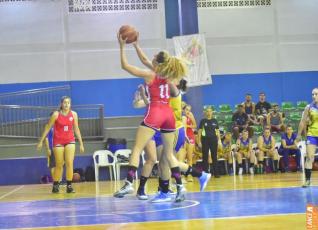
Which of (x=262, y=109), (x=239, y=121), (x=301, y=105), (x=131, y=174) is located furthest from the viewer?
(x=301, y=105)

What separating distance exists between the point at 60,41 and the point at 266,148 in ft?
28.7

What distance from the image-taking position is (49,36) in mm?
19859

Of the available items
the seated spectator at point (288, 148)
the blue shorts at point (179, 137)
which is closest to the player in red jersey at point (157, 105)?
the blue shorts at point (179, 137)

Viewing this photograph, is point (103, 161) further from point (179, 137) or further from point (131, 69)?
point (131, 69)

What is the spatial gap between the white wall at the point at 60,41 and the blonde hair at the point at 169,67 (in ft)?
43.4

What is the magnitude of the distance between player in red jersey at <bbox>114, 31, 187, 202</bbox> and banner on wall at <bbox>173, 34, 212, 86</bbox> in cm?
956

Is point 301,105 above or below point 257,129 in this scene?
above

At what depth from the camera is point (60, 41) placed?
65.4 feet

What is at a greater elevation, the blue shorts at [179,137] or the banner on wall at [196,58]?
the banner on wall at [196,58]

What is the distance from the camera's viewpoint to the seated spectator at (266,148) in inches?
620

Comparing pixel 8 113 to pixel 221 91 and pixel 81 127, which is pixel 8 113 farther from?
pixel 221 91

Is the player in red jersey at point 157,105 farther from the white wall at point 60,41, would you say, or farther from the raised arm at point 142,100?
the white wall at point 60,41

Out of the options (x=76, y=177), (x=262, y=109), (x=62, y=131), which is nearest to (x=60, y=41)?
(x=76, y=177)

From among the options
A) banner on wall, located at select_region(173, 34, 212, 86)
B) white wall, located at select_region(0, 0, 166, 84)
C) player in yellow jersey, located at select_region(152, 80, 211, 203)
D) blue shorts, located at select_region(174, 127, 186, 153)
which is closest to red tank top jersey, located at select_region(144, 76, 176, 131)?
player in yellow jersey, located at select_region(152, 80, 211, 203)
